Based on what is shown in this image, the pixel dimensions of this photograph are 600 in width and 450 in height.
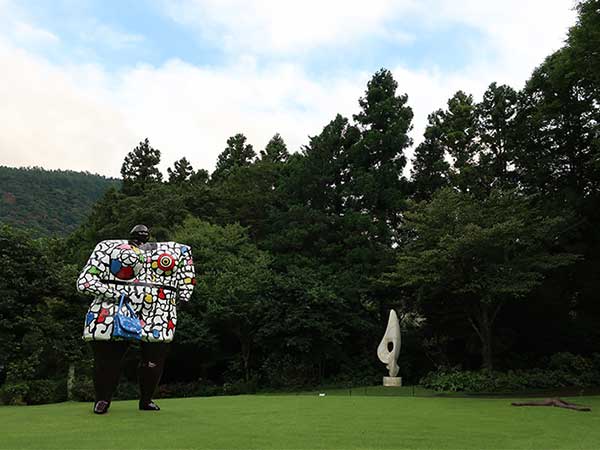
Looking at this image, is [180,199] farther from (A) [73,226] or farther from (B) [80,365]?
(A) [73,226]

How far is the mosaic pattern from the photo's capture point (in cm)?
820

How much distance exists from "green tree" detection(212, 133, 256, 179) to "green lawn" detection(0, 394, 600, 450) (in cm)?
2989

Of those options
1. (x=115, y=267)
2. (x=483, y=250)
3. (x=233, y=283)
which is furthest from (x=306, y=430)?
(x=233, y=283)

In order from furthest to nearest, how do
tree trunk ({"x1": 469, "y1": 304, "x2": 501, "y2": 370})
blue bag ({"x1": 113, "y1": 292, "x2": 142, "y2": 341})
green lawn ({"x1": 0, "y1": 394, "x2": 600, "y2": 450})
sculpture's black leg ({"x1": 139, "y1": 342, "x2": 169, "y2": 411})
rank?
tree trunk ({"x1": 469, "y1": 304, "x2": 501, "y2": 370})
sculpture's black leg ({"x1": 139, "y1": 342, "x2": 169, "y2": 411})
blue bag ({"x1": 113, "y1": 292, "x2": 142, "y2": 341})
green lawn ({"x1": 0, "y1": 394, "x2": 600, "y2": 450})

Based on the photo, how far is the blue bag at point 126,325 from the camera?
26.3 feet

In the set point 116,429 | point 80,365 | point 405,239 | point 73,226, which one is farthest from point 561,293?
point 73,226

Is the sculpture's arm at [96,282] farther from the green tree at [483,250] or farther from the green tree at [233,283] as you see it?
the green tree at [233,283]

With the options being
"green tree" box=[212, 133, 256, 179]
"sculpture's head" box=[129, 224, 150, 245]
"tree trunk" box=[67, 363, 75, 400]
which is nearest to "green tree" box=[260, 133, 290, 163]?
"green tree" box=[212, 133, 256, 179]

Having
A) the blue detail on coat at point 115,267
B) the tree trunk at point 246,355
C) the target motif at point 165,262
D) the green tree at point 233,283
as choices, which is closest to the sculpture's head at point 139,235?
the target motif at point 165,262

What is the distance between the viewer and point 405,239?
23.6 m

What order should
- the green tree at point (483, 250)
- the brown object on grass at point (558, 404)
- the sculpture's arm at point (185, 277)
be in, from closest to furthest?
the sculpture's arm at point (185, 277), the brown object on grass at point (558, 404), the green tree at point (483, 250)

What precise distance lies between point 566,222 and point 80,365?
16573 millimetres

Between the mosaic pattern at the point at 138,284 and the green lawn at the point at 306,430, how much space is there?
1.28 metres

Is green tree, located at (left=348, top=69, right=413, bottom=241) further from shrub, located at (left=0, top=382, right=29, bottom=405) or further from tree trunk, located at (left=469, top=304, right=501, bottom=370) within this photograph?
shrub, located at (left=0, top=382, right=29, bottom=405)
